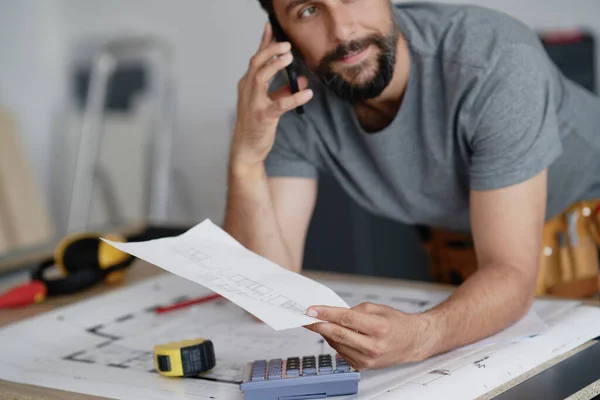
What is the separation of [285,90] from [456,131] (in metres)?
0.28

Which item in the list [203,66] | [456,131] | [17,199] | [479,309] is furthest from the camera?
[203,66]

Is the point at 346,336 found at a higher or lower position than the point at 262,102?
lower

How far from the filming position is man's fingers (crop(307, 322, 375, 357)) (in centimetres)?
81

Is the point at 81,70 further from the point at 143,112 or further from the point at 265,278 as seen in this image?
the point at 265,278

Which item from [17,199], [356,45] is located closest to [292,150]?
[356,45]

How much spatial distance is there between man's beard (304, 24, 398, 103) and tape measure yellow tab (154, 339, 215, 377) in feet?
1.68

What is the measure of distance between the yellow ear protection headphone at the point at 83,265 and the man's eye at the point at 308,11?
500 millimetres

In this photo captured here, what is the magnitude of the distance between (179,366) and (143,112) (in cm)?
257

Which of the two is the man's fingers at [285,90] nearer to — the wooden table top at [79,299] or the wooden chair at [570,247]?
the wooden table top at [79,299]

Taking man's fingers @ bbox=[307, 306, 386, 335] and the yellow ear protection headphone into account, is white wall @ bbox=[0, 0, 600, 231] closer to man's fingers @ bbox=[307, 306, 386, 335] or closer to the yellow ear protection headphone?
the yellow ear protection headphone

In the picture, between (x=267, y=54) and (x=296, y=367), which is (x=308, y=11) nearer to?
(x=267, y=54)

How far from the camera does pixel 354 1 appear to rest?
1188 mm

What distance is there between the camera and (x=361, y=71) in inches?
48.0

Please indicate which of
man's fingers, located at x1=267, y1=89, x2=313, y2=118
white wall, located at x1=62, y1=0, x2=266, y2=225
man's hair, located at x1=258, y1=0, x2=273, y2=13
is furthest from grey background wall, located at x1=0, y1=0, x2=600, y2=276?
man's fingers, located at x1=267, y1=89, x2=313, y2=118
